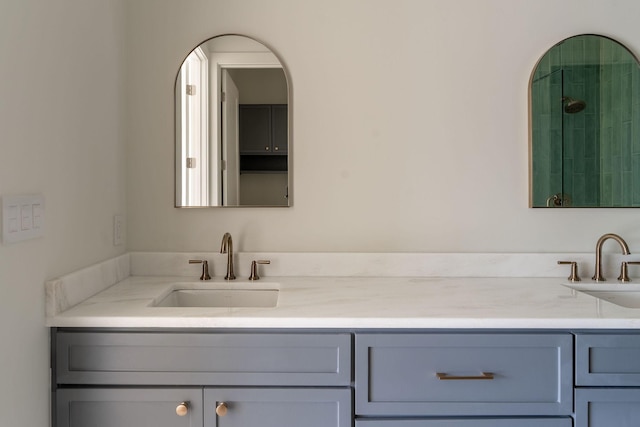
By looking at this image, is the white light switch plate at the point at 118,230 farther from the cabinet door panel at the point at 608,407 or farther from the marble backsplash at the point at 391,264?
the cabinet door panel at the point at 608,407

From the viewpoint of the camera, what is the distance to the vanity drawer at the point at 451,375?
56.5 inches

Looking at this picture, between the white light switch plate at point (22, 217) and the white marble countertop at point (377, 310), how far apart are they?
262mm

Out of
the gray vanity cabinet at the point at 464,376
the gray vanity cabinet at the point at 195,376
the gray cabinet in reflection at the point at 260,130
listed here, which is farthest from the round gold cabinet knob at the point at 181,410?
the gray cabinet in reflection at the point at 260,130

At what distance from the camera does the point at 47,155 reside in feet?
4.64

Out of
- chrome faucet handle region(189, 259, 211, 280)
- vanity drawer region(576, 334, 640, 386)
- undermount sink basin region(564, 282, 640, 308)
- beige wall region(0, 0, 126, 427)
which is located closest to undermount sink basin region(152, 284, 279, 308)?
chrome faucet handle region(189, 259, 211, 280)

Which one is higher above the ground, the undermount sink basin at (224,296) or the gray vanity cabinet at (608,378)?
the undermount sink basin at (224,296)

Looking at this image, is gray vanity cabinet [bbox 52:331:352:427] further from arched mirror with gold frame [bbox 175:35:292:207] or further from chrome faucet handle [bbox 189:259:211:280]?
arched mirror with gold frame [bbox 175:35:292:207]

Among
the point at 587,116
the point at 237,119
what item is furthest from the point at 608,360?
the point at 237,119

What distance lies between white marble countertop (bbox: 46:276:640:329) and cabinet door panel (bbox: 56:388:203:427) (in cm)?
19

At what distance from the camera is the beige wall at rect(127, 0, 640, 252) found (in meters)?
2.08

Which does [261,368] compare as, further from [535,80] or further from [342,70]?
[535,80]

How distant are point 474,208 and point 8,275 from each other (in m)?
1.65

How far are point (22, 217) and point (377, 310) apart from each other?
987 millimetres

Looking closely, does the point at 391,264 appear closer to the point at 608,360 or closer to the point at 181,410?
the point at 608,360
